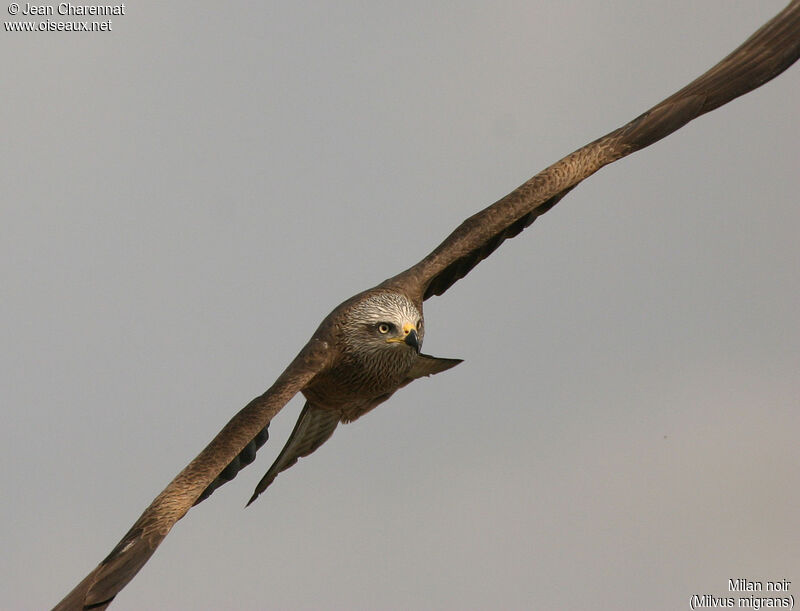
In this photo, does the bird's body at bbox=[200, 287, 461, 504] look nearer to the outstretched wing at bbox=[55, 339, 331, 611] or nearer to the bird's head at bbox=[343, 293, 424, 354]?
the bird's head at bbox=[343, 293, 424, 354]

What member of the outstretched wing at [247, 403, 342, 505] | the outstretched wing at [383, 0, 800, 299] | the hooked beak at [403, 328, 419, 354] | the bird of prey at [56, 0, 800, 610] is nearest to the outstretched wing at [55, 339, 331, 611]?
the bird of prey at [56, 0, 800, 610]

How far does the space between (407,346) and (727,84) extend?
16.7ft

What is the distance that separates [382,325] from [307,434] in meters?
2.03

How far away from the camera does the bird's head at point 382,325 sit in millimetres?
17500

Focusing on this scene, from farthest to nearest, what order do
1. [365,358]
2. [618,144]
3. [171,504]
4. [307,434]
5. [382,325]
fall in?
[618,144] → [307,434] → [365,358] → [382,325] → [171,504]

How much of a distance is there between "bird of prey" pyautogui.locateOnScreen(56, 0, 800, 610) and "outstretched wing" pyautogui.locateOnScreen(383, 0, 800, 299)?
0.01 meters

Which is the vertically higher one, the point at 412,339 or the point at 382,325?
the point at 382,325

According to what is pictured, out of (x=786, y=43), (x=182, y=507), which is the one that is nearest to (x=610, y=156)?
(x=786, y=43)

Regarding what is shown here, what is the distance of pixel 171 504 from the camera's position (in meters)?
15.6

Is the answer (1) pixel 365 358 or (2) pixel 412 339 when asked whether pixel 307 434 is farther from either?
(2) pixel 412 339

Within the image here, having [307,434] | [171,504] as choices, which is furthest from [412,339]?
[171,504]

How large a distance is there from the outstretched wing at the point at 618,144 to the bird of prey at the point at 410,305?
1 cm

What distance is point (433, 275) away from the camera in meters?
18.8

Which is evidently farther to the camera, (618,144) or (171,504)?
(618,144)
